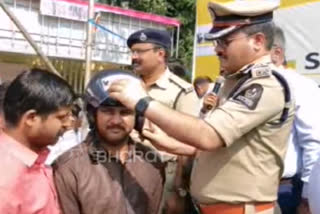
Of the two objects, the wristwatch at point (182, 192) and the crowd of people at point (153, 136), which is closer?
the crowd of people at point (153, 136)

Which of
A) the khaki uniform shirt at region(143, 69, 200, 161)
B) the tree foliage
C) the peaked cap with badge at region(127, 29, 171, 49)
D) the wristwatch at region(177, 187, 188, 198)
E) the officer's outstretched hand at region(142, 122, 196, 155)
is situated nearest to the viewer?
the officer's outstretched hand at region(142, 122, 196, 155)

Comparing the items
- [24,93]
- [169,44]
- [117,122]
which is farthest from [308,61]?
[24,93]

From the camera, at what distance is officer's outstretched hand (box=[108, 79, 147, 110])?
203 centimetres

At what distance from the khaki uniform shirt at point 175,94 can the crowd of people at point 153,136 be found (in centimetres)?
60

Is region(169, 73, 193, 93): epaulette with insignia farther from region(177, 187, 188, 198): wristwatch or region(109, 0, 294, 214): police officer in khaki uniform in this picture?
region(109, 0, 294, 214): police officer in khaki uniform

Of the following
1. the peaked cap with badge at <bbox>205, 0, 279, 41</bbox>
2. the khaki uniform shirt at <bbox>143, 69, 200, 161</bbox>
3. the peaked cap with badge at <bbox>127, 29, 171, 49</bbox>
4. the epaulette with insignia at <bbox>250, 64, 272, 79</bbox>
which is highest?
the peaked cap with badge at <bbox>205, 0, 279, 41</bbox>

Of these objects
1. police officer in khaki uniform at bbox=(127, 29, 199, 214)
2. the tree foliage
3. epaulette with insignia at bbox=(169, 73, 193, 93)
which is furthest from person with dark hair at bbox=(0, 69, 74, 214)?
the tree foliage

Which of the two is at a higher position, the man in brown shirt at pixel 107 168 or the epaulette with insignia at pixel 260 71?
the epaulette with insignia at pixel 260 71

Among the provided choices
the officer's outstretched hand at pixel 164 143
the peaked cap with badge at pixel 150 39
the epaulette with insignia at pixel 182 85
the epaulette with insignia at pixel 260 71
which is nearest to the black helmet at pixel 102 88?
the officer's outstretched hand at pixel 164 143

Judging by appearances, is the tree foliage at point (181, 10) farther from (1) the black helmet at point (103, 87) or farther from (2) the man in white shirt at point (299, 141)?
(1) the black helmet at point (103, 87)

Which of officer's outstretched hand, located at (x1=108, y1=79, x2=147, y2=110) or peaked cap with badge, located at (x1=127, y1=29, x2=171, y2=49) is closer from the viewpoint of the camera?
officer's outstretched hand, located at (x1=108, y1=79, x2=147, y2=110)

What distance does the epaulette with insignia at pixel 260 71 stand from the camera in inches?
86.9

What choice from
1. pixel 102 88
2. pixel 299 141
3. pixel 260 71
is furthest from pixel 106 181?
pixel 299 141

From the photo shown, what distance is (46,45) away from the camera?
27.5 feet
